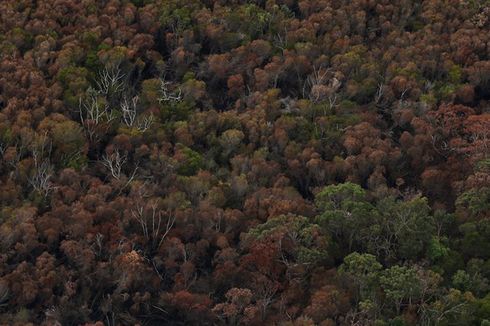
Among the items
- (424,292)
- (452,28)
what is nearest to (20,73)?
(424,292)

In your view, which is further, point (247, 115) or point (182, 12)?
point (182, 12)

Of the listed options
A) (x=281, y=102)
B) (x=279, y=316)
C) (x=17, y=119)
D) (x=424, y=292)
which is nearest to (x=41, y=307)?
(x=279, y=316)

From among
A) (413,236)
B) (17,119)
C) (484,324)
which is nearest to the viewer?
(484,324)

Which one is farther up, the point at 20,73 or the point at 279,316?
the point at 20,73

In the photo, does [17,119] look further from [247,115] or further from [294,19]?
[294,19]

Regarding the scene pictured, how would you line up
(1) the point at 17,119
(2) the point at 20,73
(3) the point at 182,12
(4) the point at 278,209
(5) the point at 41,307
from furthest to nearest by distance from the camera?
1. (3) the point at 182,12
2. (2) the point at 20,73
3. (1) the point at 17,119
4. (4) the point at 278,209
5. (5) the point at 41,307

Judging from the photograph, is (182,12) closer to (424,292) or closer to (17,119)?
(17,119)
